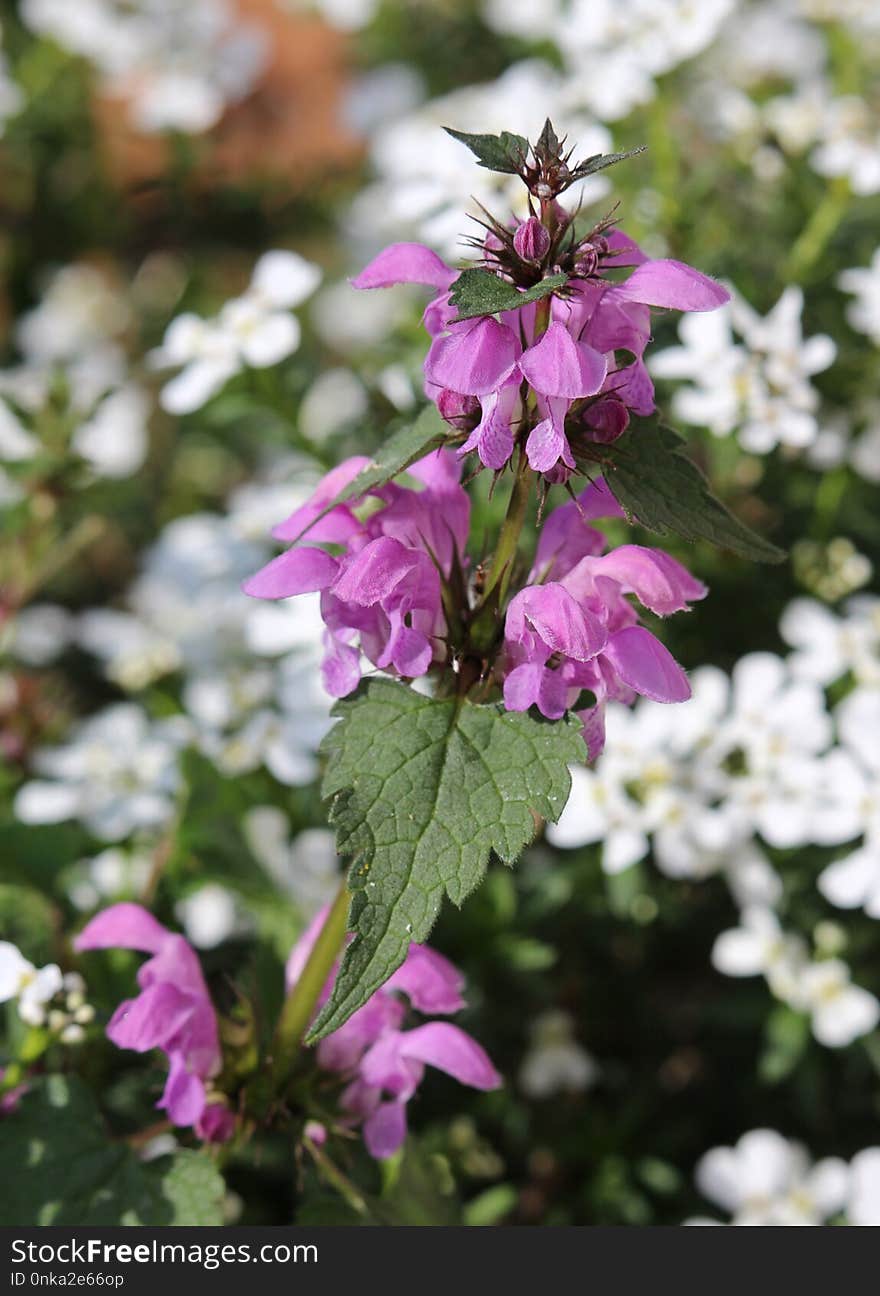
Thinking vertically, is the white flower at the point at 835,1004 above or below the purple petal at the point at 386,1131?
below

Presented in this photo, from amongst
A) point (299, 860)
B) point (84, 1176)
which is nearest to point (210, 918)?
point (299, 860)

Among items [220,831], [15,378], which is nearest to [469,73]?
[15,378]

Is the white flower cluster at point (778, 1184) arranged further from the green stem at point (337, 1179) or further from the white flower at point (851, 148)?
the white flower at point (851, 148)

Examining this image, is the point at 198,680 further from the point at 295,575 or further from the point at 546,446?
the point at 546,446

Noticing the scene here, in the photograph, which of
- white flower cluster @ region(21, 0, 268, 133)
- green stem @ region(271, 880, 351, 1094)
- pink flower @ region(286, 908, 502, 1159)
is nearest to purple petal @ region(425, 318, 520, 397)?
green stem @ region(271, 880, 351, 1094)

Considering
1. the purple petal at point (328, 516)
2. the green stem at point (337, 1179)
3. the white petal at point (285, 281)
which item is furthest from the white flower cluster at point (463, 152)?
the green stem at point (337, 1179)

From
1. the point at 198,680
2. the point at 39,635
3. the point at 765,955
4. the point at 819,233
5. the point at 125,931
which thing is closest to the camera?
the point at 125,931

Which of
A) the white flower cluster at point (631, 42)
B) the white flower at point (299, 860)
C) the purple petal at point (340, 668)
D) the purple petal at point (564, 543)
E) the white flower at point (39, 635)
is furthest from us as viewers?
the white flower at point (39, 635)
